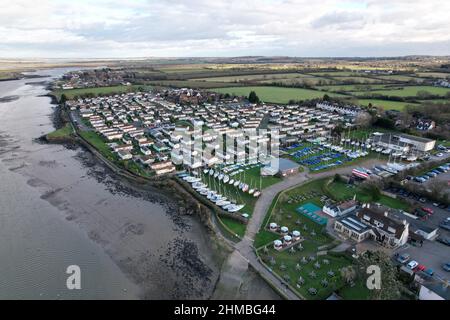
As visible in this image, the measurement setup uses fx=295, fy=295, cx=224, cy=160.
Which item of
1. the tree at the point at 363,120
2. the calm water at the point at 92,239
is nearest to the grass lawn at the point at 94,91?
the calm water at the point at 92,239

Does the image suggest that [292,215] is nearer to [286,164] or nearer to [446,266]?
[286,164]

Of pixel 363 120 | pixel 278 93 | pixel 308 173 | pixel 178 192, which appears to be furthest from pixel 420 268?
pixel 278 93

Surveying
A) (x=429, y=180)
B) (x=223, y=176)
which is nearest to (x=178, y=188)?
(x=223, y=176)

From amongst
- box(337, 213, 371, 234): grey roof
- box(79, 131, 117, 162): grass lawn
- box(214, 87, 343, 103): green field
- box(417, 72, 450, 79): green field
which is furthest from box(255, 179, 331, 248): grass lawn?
box(417, 72, 450, 79): green field

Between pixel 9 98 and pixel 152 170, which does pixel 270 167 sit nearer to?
pixel 152 170

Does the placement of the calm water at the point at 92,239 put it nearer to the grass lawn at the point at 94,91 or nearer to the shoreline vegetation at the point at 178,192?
the shoreline vegetation at the point at 178,192
